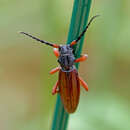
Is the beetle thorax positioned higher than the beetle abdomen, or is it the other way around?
the beetle thorax

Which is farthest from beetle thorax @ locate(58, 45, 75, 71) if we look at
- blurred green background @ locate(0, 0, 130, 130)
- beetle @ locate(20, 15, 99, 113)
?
blurred green background @ locate(0, 0, 130, 130)

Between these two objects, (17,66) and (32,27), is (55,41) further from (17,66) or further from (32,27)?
(17,66)

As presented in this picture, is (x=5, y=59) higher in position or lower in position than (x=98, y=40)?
lower

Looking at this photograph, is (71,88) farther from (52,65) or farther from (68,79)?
(52,65)

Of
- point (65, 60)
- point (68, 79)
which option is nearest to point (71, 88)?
point (68, 79)

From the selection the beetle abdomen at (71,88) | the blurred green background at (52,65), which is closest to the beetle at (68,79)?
the beetle abdomen at (71,88)

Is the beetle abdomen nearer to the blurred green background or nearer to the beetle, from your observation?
the beetle

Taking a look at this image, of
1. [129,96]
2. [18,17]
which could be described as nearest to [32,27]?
[18,17]

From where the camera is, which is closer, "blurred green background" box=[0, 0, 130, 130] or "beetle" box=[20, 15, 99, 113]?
"beetle" box=[20, 15, 99, 113]

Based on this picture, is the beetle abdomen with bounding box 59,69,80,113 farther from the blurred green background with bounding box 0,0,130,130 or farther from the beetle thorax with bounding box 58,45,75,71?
the blurred green background with bounding box 0,0,130,130
